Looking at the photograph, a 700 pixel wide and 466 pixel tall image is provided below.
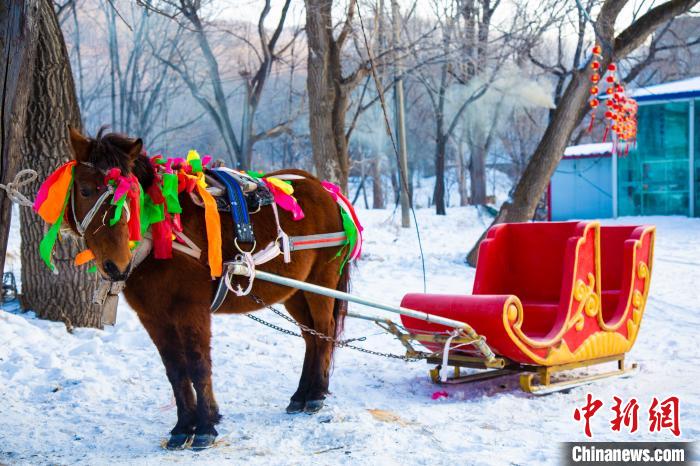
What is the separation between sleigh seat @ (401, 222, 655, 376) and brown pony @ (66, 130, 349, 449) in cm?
86

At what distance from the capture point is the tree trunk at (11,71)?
4.52 metres

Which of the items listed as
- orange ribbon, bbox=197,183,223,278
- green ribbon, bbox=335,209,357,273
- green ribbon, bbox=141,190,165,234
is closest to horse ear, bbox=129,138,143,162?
green ribbon, bbox=141,190,165,234

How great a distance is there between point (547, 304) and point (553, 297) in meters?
0.39

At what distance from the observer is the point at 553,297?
6762 mm

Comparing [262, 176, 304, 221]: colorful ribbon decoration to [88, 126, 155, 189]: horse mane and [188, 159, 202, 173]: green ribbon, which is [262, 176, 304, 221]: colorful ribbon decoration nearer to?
[188, 159, 202, 173]: green ribbon

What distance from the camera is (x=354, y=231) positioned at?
5566mm

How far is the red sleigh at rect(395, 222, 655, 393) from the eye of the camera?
554 cm

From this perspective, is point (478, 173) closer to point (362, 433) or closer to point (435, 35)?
point (435, 35)

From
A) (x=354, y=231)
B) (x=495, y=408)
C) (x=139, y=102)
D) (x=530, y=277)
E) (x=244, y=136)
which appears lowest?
(x=495, y=408)

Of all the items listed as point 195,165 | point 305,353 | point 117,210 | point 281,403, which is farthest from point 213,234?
point 281,403

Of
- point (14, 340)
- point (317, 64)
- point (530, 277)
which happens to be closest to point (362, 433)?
point (530, 277)

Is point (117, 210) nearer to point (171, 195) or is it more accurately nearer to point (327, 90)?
point (171, 195)

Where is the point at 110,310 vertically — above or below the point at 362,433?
above

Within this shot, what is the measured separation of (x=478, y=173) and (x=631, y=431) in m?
28.9
